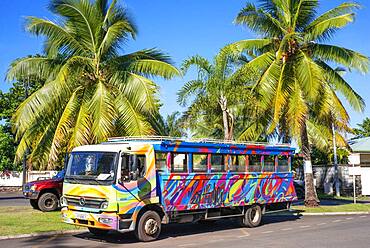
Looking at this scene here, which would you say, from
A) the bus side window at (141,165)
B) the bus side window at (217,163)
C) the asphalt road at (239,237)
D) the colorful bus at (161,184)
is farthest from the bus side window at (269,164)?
the bus side window at (141,165)

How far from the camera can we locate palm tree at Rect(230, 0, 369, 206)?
2033 cm

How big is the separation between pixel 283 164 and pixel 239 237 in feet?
16.1

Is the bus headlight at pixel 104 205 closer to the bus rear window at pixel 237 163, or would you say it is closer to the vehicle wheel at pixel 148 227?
the vehicle wheel at pixel 148 227

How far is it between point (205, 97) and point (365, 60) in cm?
768

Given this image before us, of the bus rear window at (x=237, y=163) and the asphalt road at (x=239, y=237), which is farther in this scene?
the bus rear window at (x=237, y=163)

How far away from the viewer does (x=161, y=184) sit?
12.9 meters

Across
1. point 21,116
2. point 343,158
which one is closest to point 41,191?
point 21,116

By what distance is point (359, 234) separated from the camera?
13609 millimetres

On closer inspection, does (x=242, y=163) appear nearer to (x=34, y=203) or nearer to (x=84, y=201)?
(x=84, y=201)

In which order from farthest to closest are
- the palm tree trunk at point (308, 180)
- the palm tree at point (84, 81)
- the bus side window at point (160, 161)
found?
the palm tree trunk at point (308, 180) < the palm tree at point (84, 81) < the bus side window at point (160, 161)

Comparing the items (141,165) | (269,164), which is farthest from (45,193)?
(269,164)

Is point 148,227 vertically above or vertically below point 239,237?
above

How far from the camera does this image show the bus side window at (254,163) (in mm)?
15859

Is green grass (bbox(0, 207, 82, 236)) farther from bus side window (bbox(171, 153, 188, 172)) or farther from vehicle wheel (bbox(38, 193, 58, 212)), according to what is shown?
bus side window (bbox(171, 153, 188, 172))
